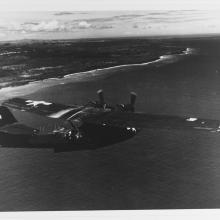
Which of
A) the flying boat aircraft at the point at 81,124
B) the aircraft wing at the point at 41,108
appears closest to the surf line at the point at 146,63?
the flying boat aircraft at the point at 81,124

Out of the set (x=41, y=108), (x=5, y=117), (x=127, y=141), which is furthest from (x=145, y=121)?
(x=5, y=117)

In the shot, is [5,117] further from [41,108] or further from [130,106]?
[130,106]

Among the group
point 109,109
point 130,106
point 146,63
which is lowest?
point 109,109

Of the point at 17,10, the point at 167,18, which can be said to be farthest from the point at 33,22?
the point at 167,18

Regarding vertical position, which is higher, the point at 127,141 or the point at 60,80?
the point at 60,80

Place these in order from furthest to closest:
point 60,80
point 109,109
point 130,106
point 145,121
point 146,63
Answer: point 146,63 → point 109,109 → point 60,80 → point 130,106 → point 145,121

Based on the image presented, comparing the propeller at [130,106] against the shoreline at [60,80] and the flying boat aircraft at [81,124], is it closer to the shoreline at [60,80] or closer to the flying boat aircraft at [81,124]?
the flying boat aircraft at [81,124]

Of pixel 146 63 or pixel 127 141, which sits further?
pixel 146 63
